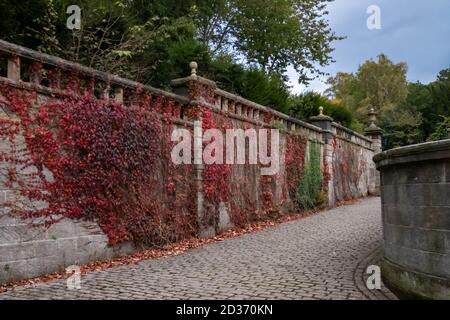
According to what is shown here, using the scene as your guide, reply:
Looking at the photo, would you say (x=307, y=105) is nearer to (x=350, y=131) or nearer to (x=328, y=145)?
(x=350, y=131)

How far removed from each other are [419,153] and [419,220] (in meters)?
0.66

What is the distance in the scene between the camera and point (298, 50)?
23.4m

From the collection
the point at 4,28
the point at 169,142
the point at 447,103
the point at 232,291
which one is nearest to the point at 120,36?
the point at 4,28

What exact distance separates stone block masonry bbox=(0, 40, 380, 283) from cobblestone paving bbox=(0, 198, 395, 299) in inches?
21.4

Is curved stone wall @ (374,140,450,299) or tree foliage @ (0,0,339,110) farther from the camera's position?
tree foliage @ (0,0,339,110)

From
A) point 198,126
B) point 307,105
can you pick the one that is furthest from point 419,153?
point 307,105

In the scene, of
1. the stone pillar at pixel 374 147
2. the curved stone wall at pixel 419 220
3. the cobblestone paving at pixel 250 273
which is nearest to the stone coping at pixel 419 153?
the curved stone wall at pixel 419 220

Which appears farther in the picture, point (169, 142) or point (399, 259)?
point (169, 142)

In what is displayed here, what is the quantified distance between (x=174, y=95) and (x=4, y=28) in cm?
375

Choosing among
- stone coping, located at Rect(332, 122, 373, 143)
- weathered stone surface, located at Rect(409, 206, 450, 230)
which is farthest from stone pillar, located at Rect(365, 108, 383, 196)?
weathered stone surface, located at Rect(409, 206, 450, 230)

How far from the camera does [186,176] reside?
28.0 feet

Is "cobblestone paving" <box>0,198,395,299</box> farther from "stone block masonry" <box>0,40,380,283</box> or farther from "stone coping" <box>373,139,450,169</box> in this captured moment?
"stone coping" <box>373,139,450,169</box>

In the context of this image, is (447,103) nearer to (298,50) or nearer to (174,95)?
(298,50)

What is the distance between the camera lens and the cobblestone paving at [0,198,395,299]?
4824 mm
